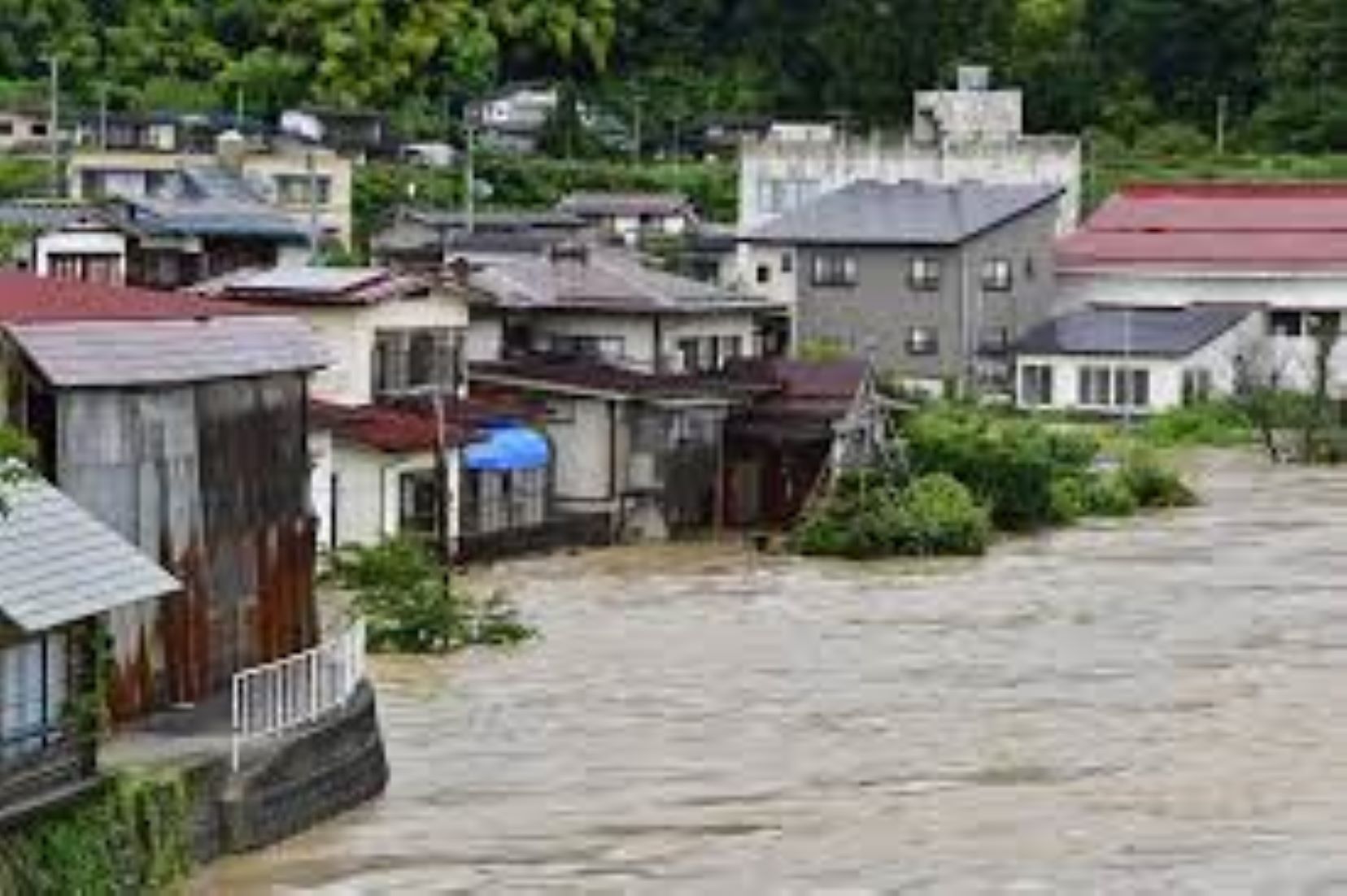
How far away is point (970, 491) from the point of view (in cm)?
3138

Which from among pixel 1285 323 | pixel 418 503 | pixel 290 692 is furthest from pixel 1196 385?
A: pixel 290 692

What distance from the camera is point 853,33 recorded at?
A: 60.6 meters

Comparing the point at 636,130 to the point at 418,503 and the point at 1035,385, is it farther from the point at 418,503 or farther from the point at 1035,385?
the point at 418,503

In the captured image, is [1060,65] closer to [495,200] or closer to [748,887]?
[495,200]

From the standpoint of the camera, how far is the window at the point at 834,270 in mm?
44375

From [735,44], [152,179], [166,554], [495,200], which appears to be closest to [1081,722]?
[166,554]

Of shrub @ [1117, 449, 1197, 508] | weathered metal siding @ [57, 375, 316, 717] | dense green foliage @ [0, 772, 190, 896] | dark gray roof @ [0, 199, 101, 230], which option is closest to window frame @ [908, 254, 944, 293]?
shrub @ [1117, 449, 1197, 508]

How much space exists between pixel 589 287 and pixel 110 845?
20766 mm

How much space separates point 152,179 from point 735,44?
20.2 meters

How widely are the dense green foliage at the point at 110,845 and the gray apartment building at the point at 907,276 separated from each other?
3004cm

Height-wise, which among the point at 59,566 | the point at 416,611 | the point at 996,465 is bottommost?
the point at 416,611

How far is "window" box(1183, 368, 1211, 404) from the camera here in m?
43.5

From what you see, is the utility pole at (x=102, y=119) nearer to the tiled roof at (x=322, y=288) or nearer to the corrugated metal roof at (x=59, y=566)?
the tiled roof at (x=322, y=288)

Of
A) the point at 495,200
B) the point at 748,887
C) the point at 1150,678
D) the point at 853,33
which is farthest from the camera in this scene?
the point at 853,33
